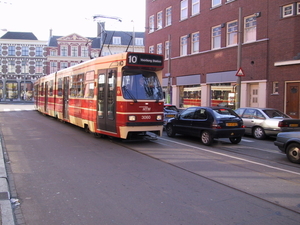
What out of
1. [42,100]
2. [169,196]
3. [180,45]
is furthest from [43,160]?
[180,45]

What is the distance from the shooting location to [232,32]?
22812 millimetres

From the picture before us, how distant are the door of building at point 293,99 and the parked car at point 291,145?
1024 cm

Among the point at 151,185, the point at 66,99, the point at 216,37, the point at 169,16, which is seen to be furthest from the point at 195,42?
the point at 151,185

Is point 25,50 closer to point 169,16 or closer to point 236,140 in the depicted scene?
point 169,16

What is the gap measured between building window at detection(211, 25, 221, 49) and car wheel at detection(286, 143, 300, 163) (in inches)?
658

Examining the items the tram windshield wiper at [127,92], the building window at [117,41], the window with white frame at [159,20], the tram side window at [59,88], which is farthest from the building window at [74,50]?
the tram windshield wiper at [127,92]

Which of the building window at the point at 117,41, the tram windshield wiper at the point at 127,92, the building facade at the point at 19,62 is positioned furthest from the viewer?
the building facade at the point at 19,62

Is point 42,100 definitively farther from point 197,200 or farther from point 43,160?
point 197,200

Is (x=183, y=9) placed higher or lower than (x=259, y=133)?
higher

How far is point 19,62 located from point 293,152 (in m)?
67.4

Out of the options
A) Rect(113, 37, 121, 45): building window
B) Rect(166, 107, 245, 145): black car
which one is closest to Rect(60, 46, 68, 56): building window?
Rect(113, 37, 121, 45): building window

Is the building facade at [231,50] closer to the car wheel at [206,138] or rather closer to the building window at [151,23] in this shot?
the building window at [151,23]

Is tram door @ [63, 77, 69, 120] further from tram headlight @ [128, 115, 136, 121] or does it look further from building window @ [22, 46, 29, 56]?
building window @ [22, 46, 29, 56]

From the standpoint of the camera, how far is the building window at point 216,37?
952 inches
